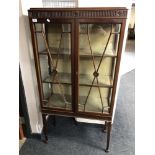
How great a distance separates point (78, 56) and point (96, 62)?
25 centimetres

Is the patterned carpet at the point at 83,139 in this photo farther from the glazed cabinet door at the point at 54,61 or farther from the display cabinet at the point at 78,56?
the glazed cabinet door at the point at 54,61

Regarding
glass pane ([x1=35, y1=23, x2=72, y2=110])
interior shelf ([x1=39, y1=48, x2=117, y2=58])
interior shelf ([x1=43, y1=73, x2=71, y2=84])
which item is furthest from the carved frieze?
interior shelf ([x1=43, y1=73, x2=71, y2=84])

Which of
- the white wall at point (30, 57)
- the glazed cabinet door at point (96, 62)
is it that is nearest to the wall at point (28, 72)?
the white wall at point (30, 57)

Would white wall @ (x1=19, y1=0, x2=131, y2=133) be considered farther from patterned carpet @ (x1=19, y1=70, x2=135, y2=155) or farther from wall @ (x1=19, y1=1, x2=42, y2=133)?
patterned carpet @ (x1=19, y1=70, x2=135, y2=155)

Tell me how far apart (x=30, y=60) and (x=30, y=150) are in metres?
1.07

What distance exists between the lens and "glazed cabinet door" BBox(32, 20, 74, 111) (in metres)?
1.53

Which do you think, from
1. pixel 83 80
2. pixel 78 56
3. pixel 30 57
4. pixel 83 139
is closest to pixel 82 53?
pixel 78 56

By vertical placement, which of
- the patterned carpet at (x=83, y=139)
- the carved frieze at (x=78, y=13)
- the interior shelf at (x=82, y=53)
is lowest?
the patterned carpet at (x=83, y=139)

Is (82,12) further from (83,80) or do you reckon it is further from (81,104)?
(81,104)

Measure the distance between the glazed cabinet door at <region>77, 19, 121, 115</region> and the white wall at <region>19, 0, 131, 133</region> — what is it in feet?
0.79

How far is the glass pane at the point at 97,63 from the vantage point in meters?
1.51

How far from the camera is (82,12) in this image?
1.31m

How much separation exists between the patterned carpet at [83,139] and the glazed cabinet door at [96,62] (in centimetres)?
52
